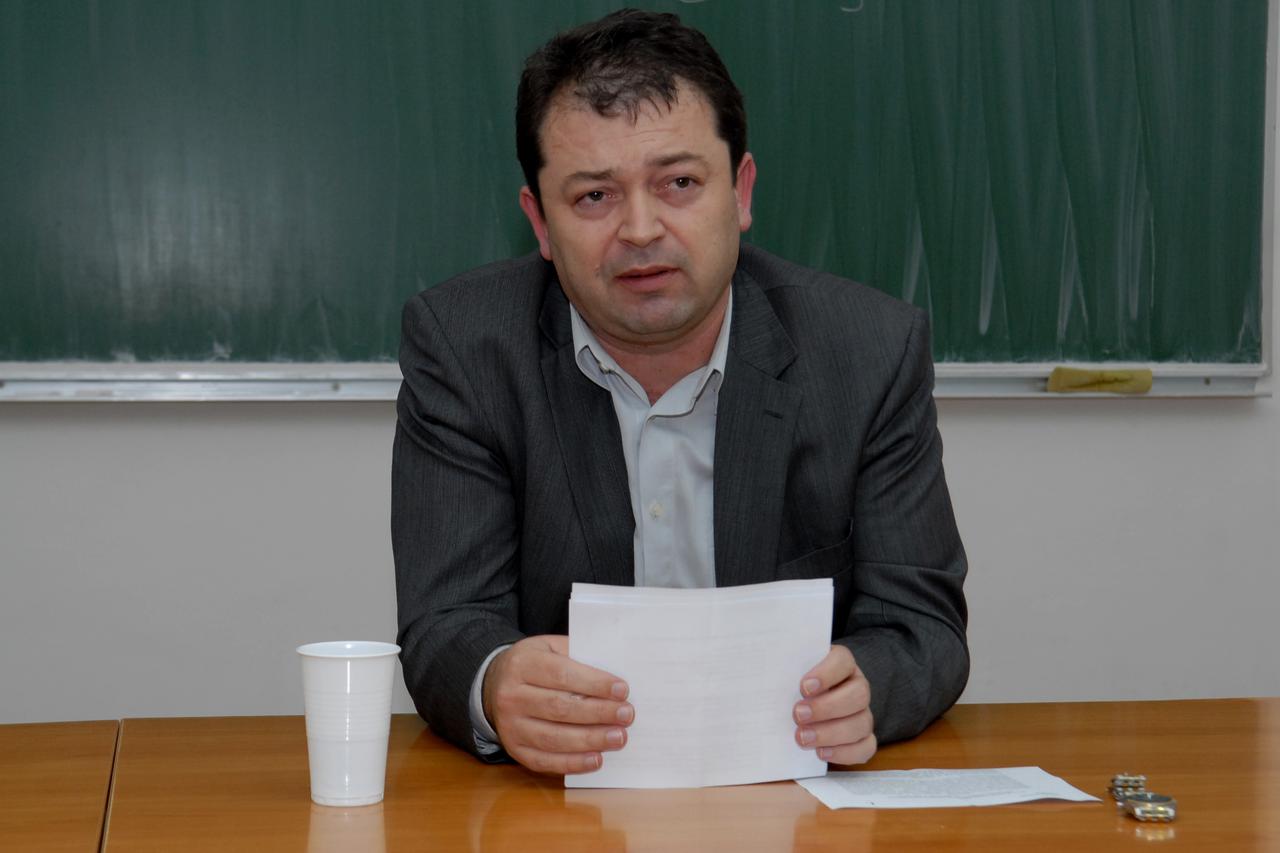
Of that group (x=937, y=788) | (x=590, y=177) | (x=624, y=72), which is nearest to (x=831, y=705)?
(x=937, y=788)

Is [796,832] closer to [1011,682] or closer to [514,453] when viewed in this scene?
[514,453]

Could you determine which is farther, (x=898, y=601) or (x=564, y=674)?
(x=898, y=601)

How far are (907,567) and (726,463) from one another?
284 millimetres

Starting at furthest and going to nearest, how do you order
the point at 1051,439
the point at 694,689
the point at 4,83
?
the point at 1051,439 < the point at 4,83 < the point at 694,689

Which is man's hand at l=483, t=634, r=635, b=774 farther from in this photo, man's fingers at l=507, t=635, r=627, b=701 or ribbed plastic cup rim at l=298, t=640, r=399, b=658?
ribbed plastic cup rim at l=298, t=640, r=399, b=658

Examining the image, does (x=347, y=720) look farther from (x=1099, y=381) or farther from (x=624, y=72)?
(x=1099, y=381)

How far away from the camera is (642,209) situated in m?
1.80

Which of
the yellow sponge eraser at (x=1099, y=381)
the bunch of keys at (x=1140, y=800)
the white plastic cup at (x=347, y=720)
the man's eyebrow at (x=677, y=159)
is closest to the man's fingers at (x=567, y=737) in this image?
the white plastic cup at (x=347, y=720)

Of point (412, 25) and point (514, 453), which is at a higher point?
point (412, 25)

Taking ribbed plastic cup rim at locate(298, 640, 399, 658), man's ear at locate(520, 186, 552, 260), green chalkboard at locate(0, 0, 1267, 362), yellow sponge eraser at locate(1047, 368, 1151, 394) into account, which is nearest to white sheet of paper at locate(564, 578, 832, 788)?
ribbed plastic cup rim at locate(298, 640, 399, 658)

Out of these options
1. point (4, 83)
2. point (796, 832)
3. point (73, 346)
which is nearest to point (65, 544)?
point (73, 346)

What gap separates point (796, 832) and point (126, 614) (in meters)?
1.91

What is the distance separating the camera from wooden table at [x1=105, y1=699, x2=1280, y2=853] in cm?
125

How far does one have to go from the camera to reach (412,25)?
275 cm
